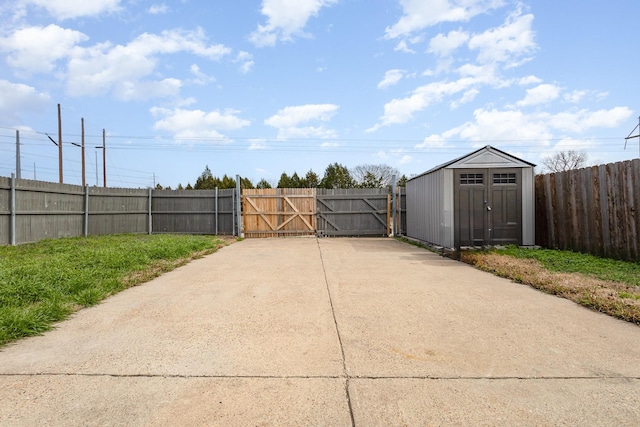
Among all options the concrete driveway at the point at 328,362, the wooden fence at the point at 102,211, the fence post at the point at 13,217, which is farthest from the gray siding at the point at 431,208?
the fence post at the point at 13,217

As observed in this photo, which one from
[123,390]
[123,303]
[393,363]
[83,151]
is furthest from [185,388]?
[83,151]

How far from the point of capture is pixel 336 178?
35969 mm

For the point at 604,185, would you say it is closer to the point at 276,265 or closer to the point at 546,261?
the point at 546,261

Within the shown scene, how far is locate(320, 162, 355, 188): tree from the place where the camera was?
117ft

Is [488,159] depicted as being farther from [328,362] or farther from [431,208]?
[328,362]

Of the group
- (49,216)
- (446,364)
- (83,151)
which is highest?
(83,151)

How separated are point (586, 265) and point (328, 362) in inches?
240

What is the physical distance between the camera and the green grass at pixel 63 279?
3752 millimetres

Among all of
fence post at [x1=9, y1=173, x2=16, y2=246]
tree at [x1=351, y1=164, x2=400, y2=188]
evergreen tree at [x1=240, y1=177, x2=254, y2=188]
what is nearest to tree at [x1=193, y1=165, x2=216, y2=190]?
evergreen tree at [x1=240, y1=177, x2=254, y2=188]

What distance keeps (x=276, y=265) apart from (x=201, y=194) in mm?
9282

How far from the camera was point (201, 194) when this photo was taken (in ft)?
51.9

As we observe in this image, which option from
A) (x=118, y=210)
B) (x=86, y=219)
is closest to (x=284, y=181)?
(x=118, y=210)

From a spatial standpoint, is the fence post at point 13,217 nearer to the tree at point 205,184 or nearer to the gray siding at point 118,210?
the gray siding at point 118,210

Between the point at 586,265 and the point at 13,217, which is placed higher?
the point at 13,217
